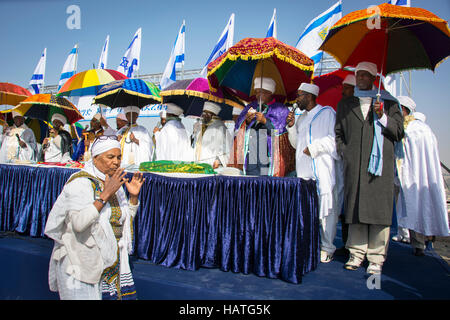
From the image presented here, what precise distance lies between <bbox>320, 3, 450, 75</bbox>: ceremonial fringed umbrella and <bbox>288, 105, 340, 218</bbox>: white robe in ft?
2.18

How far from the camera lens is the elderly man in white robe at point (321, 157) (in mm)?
3287

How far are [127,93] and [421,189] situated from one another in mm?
4340

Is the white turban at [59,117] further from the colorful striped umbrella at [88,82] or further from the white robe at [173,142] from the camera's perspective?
the white robe at [173,142]

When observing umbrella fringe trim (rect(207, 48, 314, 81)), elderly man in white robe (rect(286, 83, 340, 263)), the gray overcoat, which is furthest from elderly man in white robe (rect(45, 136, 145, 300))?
the gray overcoat

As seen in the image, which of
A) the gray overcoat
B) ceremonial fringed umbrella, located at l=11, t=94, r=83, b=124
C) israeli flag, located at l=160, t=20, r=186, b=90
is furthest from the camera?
israeli flag, located at l=160, t=20, r=186, b=90

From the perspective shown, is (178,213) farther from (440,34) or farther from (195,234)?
(440,34)

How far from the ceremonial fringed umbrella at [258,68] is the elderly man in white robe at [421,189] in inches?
56.2

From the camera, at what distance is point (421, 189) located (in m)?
3.65

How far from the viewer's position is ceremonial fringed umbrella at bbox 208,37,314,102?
3.47 m

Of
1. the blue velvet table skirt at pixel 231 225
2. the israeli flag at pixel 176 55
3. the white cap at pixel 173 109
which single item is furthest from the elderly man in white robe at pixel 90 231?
the israeli flag at pixel 176 55

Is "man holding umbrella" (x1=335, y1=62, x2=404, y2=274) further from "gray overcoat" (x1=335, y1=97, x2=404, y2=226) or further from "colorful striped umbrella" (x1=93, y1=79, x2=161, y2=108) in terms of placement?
"colorful striped umbrella" (x1=93, y1=79, x2=161, y2=108)

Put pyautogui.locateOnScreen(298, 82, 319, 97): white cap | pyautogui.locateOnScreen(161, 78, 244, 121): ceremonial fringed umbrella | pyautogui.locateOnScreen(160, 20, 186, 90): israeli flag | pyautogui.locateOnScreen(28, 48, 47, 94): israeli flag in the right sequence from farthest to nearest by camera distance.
A: pyautogui.locateOnScreen(28, 48, 47, 94): israeli flag < pyautogui.locateOnScreen(160, 20, 186, 90): israeli flag < pyautogui.locateOnScreen(161, 78, 244, 121): ceremonial fringed umbrella < pyautogui.locateOnScreen(298, 82, 319, 97): white cap

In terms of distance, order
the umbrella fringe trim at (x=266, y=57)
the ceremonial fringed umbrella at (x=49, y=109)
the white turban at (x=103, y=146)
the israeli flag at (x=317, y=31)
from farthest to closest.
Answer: the israeli flag at (x=317, y=31)
the ceremonial fringed umbrella at (x=49, y=109)
the umbrella fringe trim at (x=266, y=57)
the white turban at (x=103, y=146)

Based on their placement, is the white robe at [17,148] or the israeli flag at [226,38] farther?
the israeli flag at [226,38]
